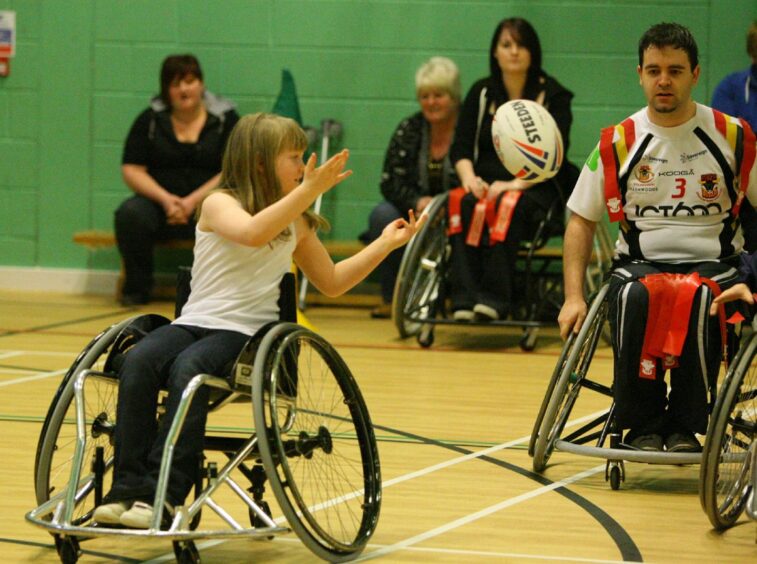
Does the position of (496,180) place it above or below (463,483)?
above

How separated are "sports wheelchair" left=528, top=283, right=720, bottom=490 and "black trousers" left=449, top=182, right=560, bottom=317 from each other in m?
2.15

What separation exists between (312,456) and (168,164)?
4293 millimetres

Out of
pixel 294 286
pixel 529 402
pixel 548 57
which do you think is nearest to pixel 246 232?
pixel 294 286

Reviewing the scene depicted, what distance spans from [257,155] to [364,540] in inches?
33.8

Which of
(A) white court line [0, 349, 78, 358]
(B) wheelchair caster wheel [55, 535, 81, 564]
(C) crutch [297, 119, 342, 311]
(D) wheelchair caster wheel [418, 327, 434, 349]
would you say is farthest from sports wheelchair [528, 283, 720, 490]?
(C) crutch [297, 119, 342, 311]

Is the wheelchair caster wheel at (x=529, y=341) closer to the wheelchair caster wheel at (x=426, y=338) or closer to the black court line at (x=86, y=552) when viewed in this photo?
the wheelchair caster wheel at (x=426, y=338)

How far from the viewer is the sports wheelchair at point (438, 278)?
575 centimetres

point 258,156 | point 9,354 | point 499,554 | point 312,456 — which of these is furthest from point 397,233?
point 9,354

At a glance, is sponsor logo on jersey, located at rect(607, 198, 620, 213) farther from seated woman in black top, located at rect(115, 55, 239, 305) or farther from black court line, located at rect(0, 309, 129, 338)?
seated woman in black top, located at rect(115, 55, 239, 305)

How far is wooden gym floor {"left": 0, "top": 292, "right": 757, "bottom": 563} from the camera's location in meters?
2.82

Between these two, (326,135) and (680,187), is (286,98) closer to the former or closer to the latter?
(326,135)

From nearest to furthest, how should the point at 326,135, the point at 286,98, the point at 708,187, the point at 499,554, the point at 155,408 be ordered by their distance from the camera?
Result: the point at 155,408 < the point at 499,554 < the point at 708,187 < the point at 286,98 < the point at 326,135

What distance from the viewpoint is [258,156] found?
2928 mm

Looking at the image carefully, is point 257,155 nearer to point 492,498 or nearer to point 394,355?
point 492,498
